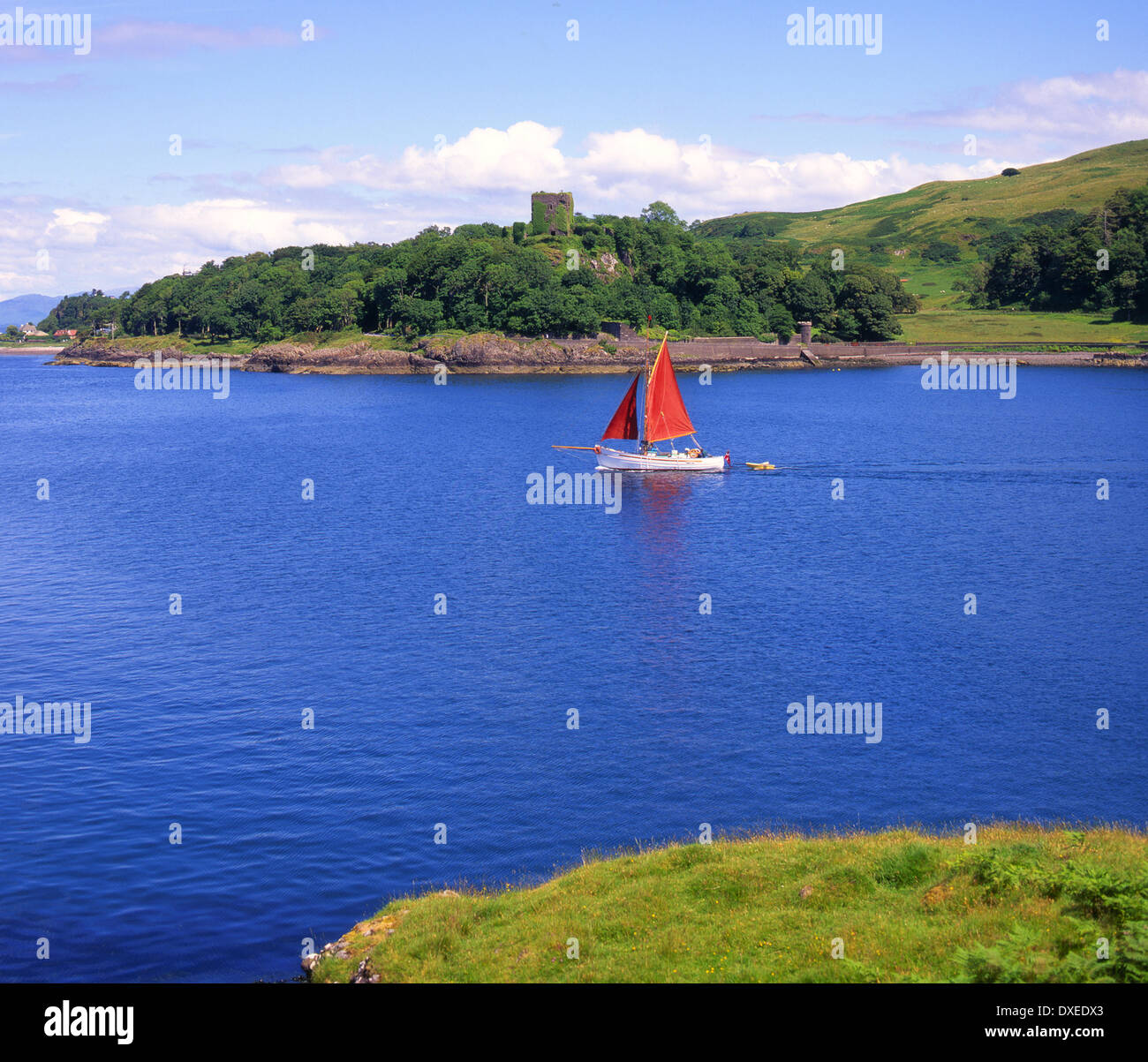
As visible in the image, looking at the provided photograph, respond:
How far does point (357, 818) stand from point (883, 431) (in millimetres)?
99287

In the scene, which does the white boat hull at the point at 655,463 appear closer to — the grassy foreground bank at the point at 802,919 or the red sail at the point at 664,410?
the red sail at the point at 664,410

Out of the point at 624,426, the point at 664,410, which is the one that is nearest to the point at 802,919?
the point at 664,410

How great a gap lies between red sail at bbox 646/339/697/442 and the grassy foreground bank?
69.4 meters

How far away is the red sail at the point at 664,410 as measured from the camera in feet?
304

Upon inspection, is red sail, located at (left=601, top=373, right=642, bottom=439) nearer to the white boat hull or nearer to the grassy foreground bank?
the white boat hull

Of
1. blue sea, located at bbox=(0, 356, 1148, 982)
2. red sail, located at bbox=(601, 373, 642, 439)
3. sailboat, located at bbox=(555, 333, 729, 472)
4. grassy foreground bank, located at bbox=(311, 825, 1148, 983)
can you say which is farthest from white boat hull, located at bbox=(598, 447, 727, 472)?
grassy foreground bank, located at bbox=(311, 825, 1148, 983)

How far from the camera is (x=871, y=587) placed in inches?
2288

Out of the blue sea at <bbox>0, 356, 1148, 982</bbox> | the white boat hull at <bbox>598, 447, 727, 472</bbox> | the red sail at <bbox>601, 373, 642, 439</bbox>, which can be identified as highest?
the red sail at <bbox>601, 373, 642, 439</bbox>

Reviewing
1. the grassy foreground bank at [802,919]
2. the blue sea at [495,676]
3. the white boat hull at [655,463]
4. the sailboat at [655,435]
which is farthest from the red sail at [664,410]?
the grassy foreground bank at [802,919]

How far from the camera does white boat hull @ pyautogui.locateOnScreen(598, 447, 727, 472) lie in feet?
311

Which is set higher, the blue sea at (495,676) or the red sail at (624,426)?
the red sail at (624,426)

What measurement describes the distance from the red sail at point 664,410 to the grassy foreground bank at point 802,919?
228 ft

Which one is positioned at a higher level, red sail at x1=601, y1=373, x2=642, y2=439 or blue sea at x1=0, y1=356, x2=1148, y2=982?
red sail at x1=601, y1=373, x2=642, y2=439
